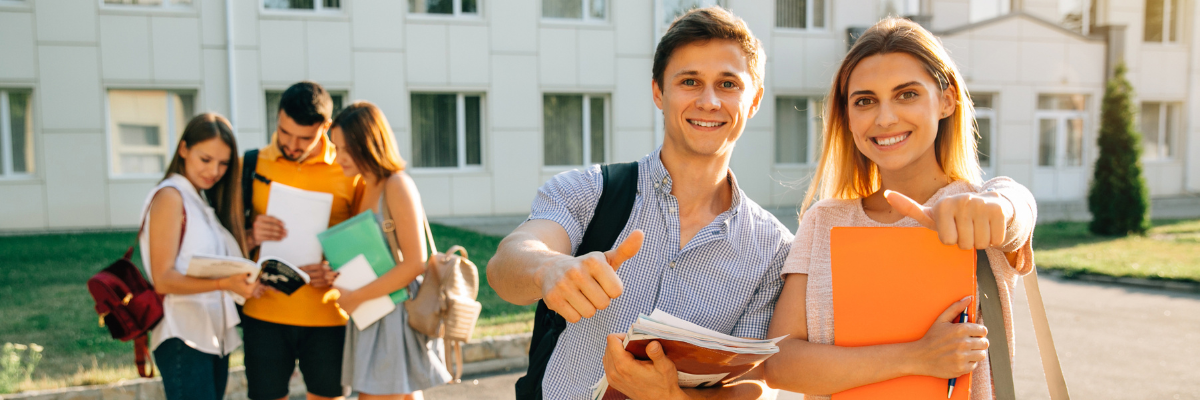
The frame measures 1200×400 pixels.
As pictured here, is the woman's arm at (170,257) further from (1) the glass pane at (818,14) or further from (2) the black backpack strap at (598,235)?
(1) the glass pane at (818,14)

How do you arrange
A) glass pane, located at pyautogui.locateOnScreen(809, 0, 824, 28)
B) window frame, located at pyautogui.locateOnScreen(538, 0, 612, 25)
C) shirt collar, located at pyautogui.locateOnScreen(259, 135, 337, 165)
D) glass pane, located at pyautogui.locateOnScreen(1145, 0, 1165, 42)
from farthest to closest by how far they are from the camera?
glass pane, located at pyautogui.locateOnScreen(1145, 0, 1165, 42), glass pane, located at pyautogui.locateOnScreen(809, 0, 824, 28), window frame, located at pyautogui.locateOnScreen(538, 0, 612, 25), shirt collar, located at pyautogui.locateOnScreen(259, 135, 337, 165)

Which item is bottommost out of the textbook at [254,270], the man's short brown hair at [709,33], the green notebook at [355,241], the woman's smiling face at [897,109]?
the textbook at [254,270]

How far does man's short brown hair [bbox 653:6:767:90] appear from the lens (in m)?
2.13

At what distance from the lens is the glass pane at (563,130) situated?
15945 mm

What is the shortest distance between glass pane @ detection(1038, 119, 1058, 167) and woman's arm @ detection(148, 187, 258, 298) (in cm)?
2055

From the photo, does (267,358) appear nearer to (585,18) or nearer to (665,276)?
(665,276)

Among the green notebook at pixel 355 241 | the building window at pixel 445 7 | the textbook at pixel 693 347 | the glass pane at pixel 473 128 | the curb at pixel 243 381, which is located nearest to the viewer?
the textbook at pixel 693 347

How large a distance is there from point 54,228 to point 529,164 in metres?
8.75

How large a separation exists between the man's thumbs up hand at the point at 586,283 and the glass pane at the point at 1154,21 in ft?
81.0

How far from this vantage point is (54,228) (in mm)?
13109

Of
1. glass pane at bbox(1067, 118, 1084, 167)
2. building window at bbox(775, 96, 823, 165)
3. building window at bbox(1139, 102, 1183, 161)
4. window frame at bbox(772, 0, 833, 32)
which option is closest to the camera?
window frame at bbox(772, 0, 833, 32)

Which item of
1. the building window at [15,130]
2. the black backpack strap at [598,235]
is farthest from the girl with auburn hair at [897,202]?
the building window at [15,130]

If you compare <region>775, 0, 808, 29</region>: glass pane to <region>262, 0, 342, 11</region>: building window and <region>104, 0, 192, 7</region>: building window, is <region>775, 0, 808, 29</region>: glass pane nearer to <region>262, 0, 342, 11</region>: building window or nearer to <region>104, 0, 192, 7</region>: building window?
<region>262, 0, 342, 11</region>: building window

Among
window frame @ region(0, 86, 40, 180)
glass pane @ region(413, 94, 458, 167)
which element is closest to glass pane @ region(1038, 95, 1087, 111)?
glass pane @ region(413, 94, 458, 167)
